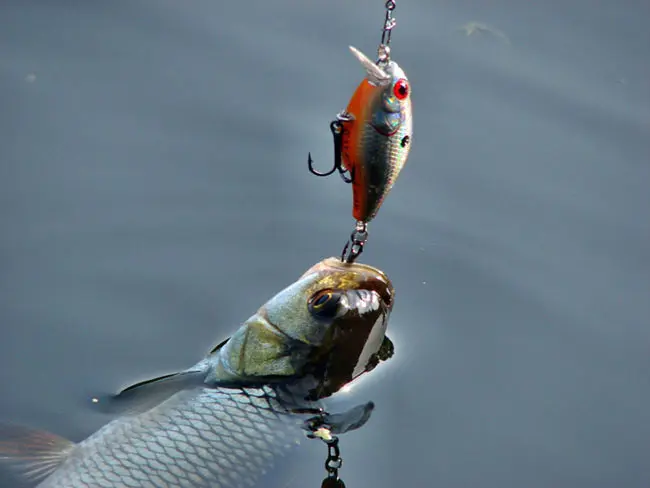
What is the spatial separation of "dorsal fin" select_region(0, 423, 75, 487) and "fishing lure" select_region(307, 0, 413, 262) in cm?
178

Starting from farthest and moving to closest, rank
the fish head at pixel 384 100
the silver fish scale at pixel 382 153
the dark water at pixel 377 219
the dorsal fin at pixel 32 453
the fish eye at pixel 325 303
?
the dark water at pixel 377 219 < the fish eye at pixel 325 303 < the dorsal fin at pixel 32 453 < the silver fish scale at pixel 382 153 < the fish head at pixel 384 100

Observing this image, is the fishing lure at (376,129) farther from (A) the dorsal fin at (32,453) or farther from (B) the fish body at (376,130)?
(A) the dorsal fin at (32,453)

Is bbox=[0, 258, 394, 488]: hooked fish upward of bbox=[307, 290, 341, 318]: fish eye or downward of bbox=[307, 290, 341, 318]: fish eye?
downward

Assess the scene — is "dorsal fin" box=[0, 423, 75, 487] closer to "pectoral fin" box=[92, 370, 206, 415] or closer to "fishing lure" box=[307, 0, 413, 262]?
"pectoral fin" box=[92, 370, 206, 415]

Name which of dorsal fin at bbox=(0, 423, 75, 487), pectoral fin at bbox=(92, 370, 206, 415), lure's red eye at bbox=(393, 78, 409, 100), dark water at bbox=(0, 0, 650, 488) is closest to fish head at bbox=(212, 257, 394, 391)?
pectoral fin at bbox=(92, 370, 206, 415)

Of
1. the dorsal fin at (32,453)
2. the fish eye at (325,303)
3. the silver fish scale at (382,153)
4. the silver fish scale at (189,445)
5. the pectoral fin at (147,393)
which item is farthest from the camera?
the pectoral fin at (147,393)

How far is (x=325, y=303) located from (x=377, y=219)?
6.21ft

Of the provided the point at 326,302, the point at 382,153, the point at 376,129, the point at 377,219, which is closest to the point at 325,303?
the point at 326,302

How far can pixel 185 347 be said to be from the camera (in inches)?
234

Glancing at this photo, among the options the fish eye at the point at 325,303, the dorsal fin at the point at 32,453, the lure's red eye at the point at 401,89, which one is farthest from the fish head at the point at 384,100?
the dorsal fin at the point at 32,453

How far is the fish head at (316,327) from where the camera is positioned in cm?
525

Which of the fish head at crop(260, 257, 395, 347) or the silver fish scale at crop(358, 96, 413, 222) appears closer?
the silver fish scale at crop(358, 96, 413, 222)

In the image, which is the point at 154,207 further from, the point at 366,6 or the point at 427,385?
the point at 366,6

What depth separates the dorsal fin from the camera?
502cm
